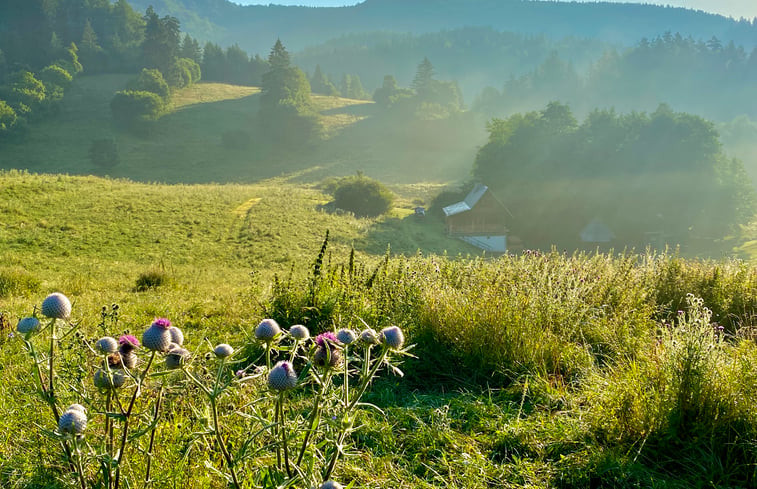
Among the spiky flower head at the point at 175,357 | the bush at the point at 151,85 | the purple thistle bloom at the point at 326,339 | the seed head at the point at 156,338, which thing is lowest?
the spiky flower head at the point at 175,357

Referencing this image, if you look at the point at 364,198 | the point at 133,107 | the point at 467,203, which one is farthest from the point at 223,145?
the point at 467,203

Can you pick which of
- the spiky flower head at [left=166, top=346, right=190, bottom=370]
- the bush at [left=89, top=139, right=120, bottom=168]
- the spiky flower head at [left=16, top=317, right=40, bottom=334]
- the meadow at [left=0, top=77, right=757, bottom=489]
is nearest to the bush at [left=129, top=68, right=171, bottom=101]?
the bush at [left=89, top=139, right=120, bottom=168]

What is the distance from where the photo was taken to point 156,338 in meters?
1.61

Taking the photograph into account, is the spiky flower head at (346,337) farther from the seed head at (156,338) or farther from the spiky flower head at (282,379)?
the seed head at (156,338)

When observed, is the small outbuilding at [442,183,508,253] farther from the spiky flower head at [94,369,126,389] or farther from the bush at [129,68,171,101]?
the bush at [129,68,171,101]

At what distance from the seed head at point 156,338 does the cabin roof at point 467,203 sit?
1662 inches

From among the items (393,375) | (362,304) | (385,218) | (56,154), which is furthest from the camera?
→ (56,154)

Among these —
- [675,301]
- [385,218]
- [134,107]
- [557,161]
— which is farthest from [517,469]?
[134,107]

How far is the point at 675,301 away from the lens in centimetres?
694

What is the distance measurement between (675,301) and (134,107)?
7706cm

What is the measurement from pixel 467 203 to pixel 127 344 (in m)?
44.1

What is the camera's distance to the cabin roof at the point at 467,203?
43.1 m

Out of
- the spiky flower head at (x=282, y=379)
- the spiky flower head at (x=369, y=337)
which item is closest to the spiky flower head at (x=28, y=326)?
the spiky flower head at (x=282, y=379)

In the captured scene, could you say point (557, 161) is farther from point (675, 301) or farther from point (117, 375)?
point (117, 375)
